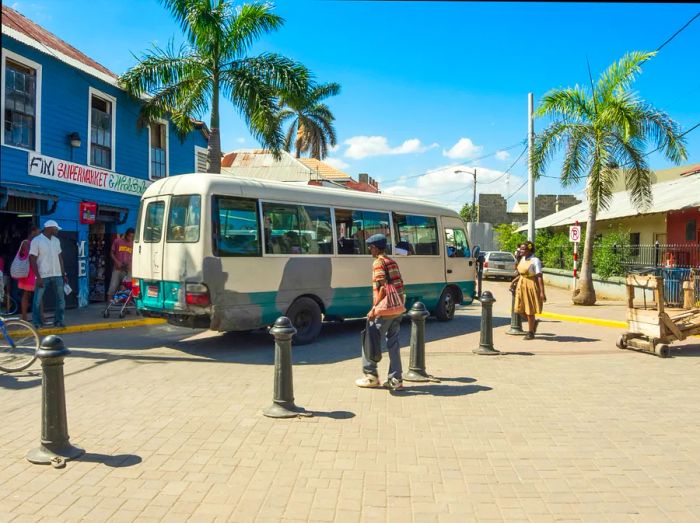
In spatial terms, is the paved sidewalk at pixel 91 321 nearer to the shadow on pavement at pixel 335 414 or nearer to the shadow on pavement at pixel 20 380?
the shadow on pavement at pixel 20 380

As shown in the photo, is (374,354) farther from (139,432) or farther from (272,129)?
(272,129)

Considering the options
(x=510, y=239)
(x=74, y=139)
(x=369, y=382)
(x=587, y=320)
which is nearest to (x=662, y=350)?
(x=587, y=320)

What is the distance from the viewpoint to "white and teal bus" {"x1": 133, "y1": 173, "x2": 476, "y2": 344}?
26.7 feet

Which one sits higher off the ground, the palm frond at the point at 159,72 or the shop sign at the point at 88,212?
the palm frond at the point at 159,72

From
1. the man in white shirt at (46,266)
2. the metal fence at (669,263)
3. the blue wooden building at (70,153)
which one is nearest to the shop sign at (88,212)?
the blue wooden building at (70,153)

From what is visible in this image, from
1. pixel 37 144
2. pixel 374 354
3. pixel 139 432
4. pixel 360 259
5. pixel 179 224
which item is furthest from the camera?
pixel 37 144

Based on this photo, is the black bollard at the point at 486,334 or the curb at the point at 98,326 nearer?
the black bollard at the point at 486,334

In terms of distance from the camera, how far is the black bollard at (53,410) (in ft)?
14.2

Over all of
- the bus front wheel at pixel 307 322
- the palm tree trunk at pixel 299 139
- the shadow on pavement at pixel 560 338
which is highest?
the palm tree trunk at pixel 299 139

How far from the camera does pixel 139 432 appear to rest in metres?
5.02

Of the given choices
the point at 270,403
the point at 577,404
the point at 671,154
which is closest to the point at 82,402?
the point at 270,403

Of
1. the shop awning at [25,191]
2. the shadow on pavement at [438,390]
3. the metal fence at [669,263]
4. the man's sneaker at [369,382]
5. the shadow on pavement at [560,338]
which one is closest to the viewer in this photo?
the shadow on pavement at [438,390]

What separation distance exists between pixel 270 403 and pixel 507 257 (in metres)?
24.9

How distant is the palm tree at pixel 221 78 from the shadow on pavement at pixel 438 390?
34.6 ft
